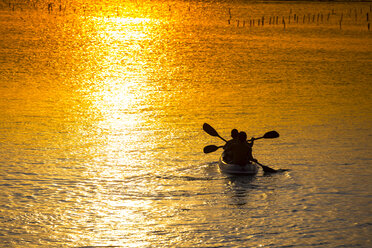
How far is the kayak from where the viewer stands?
18469mm

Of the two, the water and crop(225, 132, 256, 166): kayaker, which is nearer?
the water

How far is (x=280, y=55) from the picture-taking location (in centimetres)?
4969

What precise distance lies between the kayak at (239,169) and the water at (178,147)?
267 mm

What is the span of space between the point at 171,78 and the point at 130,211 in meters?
22.9

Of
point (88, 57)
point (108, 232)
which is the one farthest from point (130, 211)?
point (88, 57)

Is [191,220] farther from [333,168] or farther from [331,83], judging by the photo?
[331,83]

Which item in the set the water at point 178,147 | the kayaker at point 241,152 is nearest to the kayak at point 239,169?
the kayaker at point 241,152

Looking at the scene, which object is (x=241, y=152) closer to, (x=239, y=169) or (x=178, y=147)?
(x=239, y=169)

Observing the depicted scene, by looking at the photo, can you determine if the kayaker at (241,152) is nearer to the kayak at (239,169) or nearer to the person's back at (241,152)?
the person's back at (241,152)

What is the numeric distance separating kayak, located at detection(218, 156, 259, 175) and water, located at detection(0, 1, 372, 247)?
267 mm

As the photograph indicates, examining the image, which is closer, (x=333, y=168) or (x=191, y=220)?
(x=191, y=220)

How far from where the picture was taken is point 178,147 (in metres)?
21.5

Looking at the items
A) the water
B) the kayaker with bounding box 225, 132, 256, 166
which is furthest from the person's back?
the water

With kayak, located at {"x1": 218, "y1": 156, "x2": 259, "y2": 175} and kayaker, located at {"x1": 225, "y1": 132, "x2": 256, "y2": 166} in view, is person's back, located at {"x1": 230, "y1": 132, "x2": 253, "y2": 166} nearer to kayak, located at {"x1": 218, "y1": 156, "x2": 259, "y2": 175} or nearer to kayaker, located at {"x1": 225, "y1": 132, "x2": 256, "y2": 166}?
kayaker, located at {"x1": 225, "y1": 132, "x2": 256, "y2": 166}
